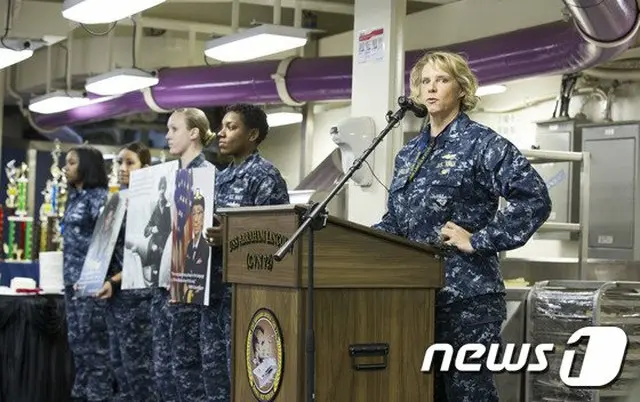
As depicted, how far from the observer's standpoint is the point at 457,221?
3326 millimetres

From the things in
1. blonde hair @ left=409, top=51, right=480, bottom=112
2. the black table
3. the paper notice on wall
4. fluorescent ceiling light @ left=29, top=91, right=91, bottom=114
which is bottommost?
the black table

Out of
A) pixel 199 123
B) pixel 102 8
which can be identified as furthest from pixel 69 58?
pixel 199 123

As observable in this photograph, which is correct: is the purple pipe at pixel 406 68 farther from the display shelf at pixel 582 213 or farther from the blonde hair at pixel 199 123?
the blonde hair at pixel 199 123

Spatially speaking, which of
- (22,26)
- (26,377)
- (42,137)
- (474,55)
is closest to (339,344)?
(26,377)

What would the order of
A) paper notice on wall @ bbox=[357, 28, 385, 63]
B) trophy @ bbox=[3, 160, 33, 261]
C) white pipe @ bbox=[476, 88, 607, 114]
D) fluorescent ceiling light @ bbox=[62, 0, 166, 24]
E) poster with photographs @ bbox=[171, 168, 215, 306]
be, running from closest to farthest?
1. poster with photographs @ bbox=[171, 168, 215, 306]
2. fluorescent ceiling light @ bbox=[62, 0, 166, 24]
3. paper notice on wall @ bbox=[357, 28, 385, 63]
4. white pipe @ bbox=[476, 88, 607, 114]
5. trophy @ bbox=[3, 160, 33, 261]

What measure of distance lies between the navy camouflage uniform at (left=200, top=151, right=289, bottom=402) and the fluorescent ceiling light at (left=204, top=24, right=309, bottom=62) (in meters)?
2.46

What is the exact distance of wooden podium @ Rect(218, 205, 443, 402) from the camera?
3.22 meters

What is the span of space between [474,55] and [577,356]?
295 centimetres

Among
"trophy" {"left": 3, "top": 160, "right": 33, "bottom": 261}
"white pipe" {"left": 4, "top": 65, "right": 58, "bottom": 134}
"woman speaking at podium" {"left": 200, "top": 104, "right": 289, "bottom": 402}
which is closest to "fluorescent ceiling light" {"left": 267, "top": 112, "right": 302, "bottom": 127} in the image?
"trophy" {"left": 3, "top": 160, "right": 33, "bottom": 261}

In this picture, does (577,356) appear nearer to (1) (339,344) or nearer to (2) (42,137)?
(1) (339,344)

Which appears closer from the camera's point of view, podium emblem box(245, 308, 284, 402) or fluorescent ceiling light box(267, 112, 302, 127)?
podium emblem box(245, 308, 284, 402)

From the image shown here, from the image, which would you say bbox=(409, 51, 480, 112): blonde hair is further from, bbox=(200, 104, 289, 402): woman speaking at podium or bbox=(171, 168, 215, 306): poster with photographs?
bbox=(171, 168, 215, 306): poster with photographs

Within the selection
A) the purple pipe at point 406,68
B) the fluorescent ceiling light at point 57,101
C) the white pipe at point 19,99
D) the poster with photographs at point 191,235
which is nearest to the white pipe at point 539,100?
the purple pipe at point 406,68

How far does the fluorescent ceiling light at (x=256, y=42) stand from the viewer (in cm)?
705
